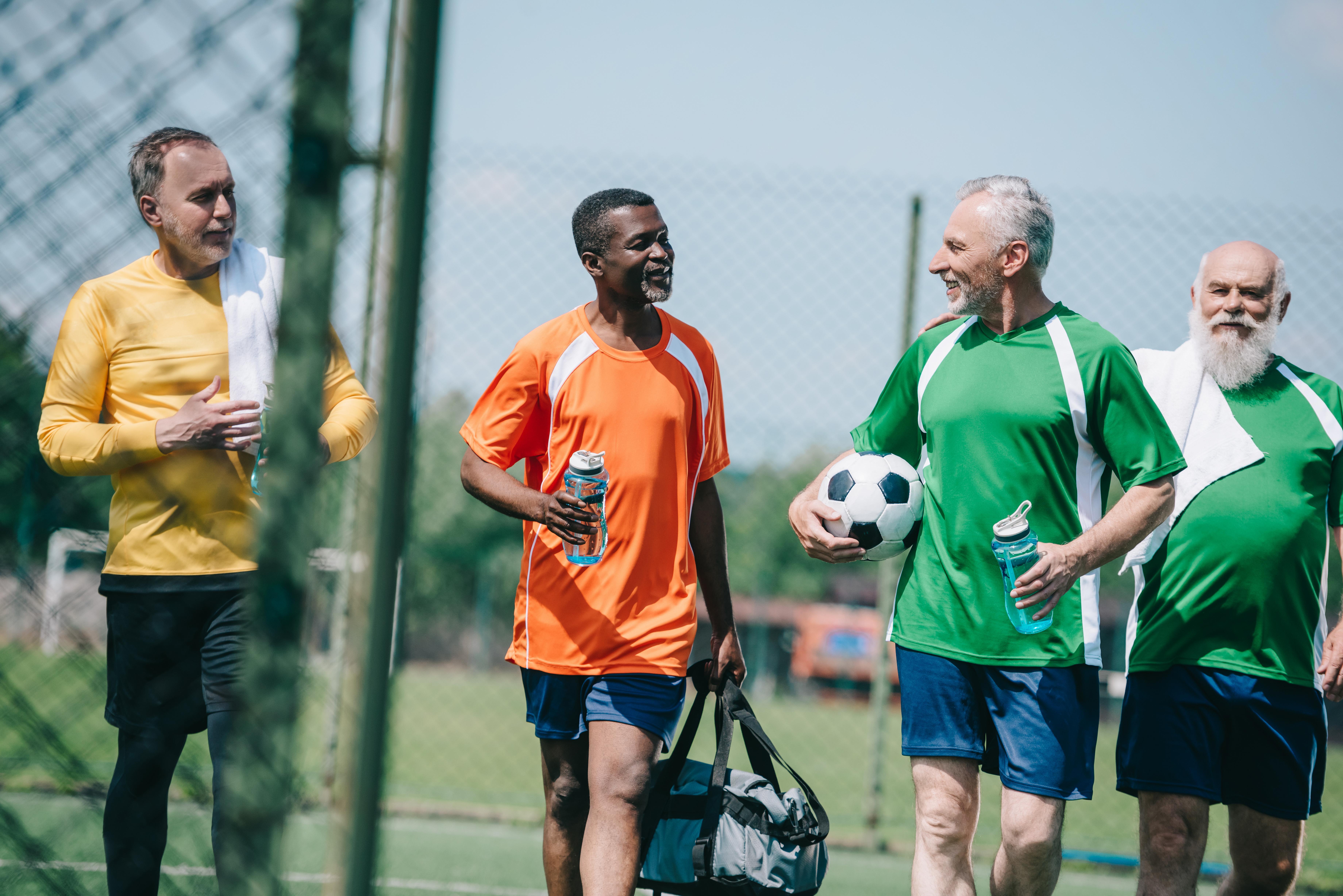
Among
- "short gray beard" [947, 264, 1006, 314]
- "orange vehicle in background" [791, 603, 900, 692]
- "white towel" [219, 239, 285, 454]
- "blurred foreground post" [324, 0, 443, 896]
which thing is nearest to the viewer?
"blurred foreground post" [324, 0, 443, 896]

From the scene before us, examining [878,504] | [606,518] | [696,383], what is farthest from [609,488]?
[878,504]

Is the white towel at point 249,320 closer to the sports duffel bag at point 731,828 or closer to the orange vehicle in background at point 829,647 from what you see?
the sports duffel bag at point 731,828

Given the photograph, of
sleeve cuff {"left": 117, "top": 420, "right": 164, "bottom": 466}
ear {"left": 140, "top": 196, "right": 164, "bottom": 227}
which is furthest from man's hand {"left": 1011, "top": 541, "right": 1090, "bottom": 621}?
ear {"left": 140, "top": 196, "right": 164, "bottom": 227}

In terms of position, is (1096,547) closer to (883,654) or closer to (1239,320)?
(1239,320)

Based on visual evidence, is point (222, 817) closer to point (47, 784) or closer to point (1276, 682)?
point (1276, 682)

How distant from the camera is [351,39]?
5.00ft

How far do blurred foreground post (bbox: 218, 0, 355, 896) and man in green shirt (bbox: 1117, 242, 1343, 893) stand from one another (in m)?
2.62

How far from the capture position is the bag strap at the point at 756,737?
3.22 meters

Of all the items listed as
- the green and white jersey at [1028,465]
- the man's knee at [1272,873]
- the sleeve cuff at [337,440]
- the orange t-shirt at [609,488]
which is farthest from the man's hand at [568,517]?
the man's knee at [1272,873]

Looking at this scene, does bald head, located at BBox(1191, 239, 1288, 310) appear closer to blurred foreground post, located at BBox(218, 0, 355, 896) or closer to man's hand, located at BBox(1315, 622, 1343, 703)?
man's hand, located at BBox(1315, 622, 1343, 703)

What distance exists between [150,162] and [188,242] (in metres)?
A: 0.21

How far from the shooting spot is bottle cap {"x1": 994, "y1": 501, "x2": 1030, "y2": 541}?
2.83 metres

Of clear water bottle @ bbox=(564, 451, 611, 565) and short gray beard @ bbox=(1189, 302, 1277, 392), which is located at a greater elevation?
short gray beard @ bbox=(1189, 302, 1277, 392)

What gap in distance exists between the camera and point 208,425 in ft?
8.75
